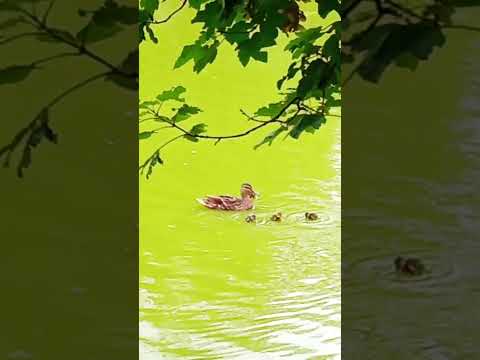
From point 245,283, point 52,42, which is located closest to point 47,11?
point 52,42

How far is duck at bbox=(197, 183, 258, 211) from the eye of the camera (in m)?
3.20

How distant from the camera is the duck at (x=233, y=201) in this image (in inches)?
126

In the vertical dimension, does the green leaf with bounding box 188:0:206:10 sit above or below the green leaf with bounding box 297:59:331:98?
above

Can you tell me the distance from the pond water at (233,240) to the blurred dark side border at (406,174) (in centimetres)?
33

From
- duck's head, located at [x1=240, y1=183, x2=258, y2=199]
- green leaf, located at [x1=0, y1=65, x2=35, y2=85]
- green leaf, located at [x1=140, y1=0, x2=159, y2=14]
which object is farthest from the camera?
duck's head, located at [x1=240, y1=183, x2=258, y2=199]

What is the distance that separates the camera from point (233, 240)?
295cm

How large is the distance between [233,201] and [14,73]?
283 cm

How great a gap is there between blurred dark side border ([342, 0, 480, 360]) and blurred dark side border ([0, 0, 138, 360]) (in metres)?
0.11

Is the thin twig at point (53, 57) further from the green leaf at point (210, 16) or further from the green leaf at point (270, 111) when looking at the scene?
the green leaf at point (270, 111)

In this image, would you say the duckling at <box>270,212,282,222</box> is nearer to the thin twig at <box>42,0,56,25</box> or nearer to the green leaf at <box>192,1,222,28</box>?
the green leaf at <box>192,1,222,28</box>

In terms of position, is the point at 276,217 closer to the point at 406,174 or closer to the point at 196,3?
the point at 196,3

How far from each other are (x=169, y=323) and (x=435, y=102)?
173cm

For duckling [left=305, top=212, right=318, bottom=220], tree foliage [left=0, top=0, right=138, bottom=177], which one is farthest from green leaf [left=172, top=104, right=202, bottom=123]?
duckling [left=305, top=212, right=318, bottom=220]

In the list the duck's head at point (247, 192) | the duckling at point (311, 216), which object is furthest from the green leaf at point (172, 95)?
the duck's head at point (247, 192)
